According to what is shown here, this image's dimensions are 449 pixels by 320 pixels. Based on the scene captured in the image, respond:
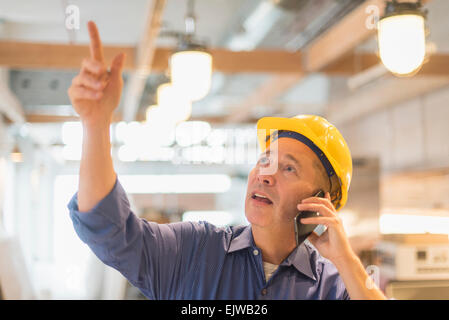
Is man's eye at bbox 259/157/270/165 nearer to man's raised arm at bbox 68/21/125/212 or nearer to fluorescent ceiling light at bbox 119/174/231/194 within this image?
man's raised arm at bbox 68/21/125/212

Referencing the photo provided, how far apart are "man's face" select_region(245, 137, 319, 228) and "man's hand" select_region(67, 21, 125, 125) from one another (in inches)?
16.9

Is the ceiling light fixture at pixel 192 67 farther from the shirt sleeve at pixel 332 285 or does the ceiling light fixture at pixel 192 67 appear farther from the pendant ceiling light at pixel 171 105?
the shirt sleeve at pixel 332 285

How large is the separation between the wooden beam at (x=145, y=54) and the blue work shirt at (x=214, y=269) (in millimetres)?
1086

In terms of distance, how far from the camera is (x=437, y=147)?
550 centimetres

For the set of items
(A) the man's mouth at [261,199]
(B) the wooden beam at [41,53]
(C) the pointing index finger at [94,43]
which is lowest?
(A) the man's mouth at [261,199]

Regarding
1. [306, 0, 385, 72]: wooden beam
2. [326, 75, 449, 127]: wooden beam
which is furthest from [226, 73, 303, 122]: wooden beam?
[326, 75, 449, 127]: wooden beam

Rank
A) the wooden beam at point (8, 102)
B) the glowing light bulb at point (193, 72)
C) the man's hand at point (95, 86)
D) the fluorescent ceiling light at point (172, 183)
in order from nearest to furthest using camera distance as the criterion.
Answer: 1. the man's hand at point (95, 86)
2. the fluorescent ceiling light at point (172, 183)
3. the glowing light bulb at point (193, 72)
4. the wooden beam at point (8, 102)

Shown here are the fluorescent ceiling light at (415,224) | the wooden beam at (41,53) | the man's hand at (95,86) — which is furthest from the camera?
the wooden beam at (41,53)

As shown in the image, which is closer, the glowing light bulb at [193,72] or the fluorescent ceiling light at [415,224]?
the fluorescent ceiling light at [415,224]

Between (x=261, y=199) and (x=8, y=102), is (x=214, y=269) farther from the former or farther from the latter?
(x=8, y=102)

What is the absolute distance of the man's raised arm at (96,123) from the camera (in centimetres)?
Result: 98

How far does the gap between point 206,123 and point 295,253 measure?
2644 millimetres

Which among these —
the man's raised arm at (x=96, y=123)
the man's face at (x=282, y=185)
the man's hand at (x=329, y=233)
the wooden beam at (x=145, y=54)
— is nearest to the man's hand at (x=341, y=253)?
the man's hand at (x=329, y=233)

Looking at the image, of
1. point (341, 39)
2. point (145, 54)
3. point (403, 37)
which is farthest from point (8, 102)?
point (403, 37)
